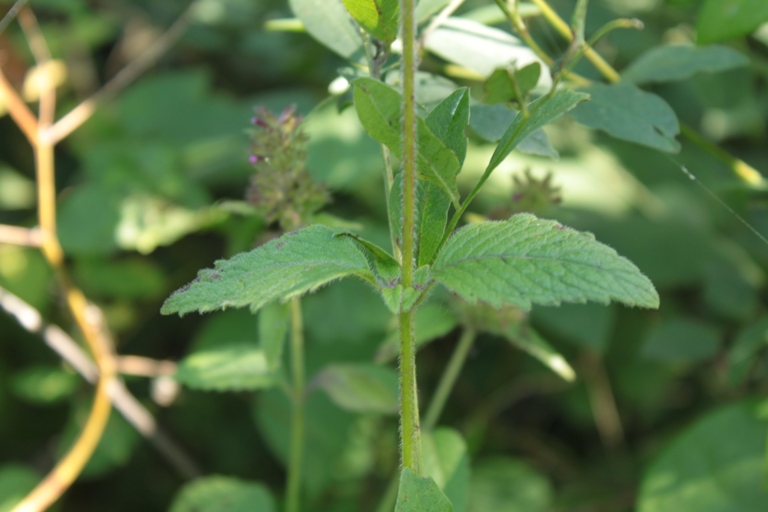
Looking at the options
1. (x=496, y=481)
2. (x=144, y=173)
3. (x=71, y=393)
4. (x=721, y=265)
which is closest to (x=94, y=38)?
(x=144, y=173)

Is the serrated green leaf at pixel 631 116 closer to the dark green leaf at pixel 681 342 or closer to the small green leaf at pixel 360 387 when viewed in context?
the small green leaf at pixel 360 387

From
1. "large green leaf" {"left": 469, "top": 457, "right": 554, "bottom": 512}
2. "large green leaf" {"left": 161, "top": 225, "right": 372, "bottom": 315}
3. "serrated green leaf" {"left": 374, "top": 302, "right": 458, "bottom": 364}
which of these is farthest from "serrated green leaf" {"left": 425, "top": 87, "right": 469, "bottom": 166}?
"large green leaf" {"left": 469, "top": 457, "right": 554, "bottom": 512}

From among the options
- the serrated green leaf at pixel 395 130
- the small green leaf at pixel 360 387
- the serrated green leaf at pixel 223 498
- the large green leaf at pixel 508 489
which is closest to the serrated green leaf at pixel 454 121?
the serrated green leaf at pixel 395 130

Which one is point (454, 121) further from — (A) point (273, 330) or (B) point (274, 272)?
(A) point (273, 330)

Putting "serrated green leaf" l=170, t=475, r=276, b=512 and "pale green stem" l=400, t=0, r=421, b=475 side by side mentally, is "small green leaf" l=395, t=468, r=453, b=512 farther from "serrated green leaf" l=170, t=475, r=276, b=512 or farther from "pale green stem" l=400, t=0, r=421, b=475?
"serrated green leaf" l=170, t=475, r=276, b=512

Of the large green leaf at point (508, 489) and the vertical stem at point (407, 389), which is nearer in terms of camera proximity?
the vertical stem at point (407, 389)

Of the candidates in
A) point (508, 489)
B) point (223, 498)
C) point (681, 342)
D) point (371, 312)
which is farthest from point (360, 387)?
point (681, 342)
